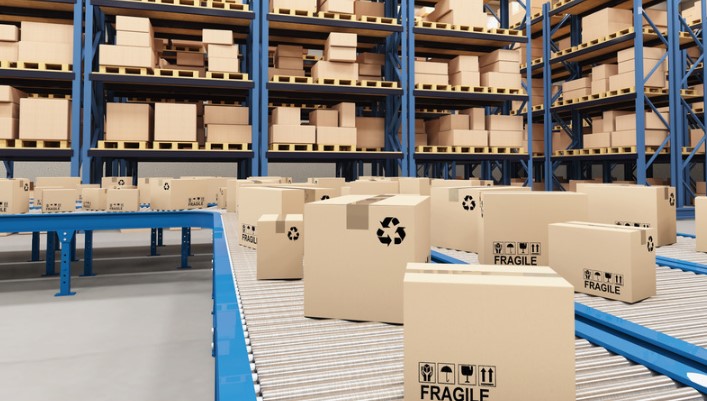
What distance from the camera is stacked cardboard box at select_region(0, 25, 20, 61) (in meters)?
6.45

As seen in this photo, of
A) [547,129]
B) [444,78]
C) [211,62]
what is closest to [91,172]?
[211,62]

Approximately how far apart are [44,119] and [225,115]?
247cm

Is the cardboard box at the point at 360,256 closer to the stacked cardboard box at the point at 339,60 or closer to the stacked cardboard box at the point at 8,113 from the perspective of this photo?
the stacked cardboard box at the point at 339,60

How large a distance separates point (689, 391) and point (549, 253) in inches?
39.2

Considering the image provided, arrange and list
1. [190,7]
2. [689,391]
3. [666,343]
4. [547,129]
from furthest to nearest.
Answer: [547,129] → [190,7] → [666,343] → [689,391]

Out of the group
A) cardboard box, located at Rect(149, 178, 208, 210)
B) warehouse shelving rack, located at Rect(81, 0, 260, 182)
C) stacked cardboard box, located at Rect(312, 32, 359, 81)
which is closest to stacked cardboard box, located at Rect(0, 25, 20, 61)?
warehouse shelving rack, located at Rect(81, 0, 260, 182)

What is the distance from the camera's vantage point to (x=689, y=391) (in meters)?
1.12

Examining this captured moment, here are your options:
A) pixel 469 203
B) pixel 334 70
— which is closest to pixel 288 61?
pixel 334 70

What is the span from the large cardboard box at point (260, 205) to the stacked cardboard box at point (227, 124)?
4.43 m

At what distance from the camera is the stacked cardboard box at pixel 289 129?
7473 mm

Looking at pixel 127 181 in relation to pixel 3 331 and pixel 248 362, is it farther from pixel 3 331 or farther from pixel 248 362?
pixel 248 362

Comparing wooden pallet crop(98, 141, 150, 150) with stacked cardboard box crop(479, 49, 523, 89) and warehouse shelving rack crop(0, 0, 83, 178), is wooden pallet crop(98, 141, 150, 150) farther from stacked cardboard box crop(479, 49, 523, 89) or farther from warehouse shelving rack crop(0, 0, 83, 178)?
stacked cardboard box crop(479, 49, 523, 89)

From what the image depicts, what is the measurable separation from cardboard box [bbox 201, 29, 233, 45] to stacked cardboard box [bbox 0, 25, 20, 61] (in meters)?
2.53

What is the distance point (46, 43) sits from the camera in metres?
6.68
